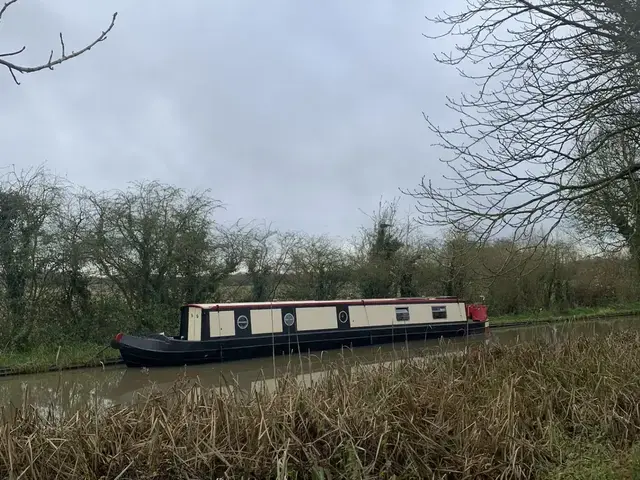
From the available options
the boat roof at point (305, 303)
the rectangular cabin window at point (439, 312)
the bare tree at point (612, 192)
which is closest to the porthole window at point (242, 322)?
the boat roof at point (305, 303)

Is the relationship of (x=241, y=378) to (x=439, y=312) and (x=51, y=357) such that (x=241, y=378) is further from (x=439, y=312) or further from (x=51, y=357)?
(x=439, y=312)

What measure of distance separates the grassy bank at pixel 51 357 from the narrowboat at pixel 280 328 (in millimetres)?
613

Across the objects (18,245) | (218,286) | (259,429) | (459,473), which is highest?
(18,245)

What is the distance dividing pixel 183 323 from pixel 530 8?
418 inches

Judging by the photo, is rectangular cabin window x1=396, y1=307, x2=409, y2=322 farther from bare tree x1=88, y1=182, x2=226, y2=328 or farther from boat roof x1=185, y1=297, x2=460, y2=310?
bare tree x1=88, y1=182, x2=226, y2=328

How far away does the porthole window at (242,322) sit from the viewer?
42.3ft

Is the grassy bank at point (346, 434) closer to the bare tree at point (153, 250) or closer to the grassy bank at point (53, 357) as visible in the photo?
the grassy bank at point (53, 357)

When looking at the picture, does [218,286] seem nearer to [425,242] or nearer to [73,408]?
[425,242]

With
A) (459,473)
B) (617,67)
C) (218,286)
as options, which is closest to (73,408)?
(459,473)

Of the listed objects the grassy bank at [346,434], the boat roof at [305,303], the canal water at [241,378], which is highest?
the boat roof at [305,303]

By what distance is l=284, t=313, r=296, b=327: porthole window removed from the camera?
13508 mm

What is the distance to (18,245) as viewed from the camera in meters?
13.2

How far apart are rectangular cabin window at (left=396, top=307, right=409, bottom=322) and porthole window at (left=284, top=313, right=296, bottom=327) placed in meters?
3.09

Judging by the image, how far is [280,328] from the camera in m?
13.5
